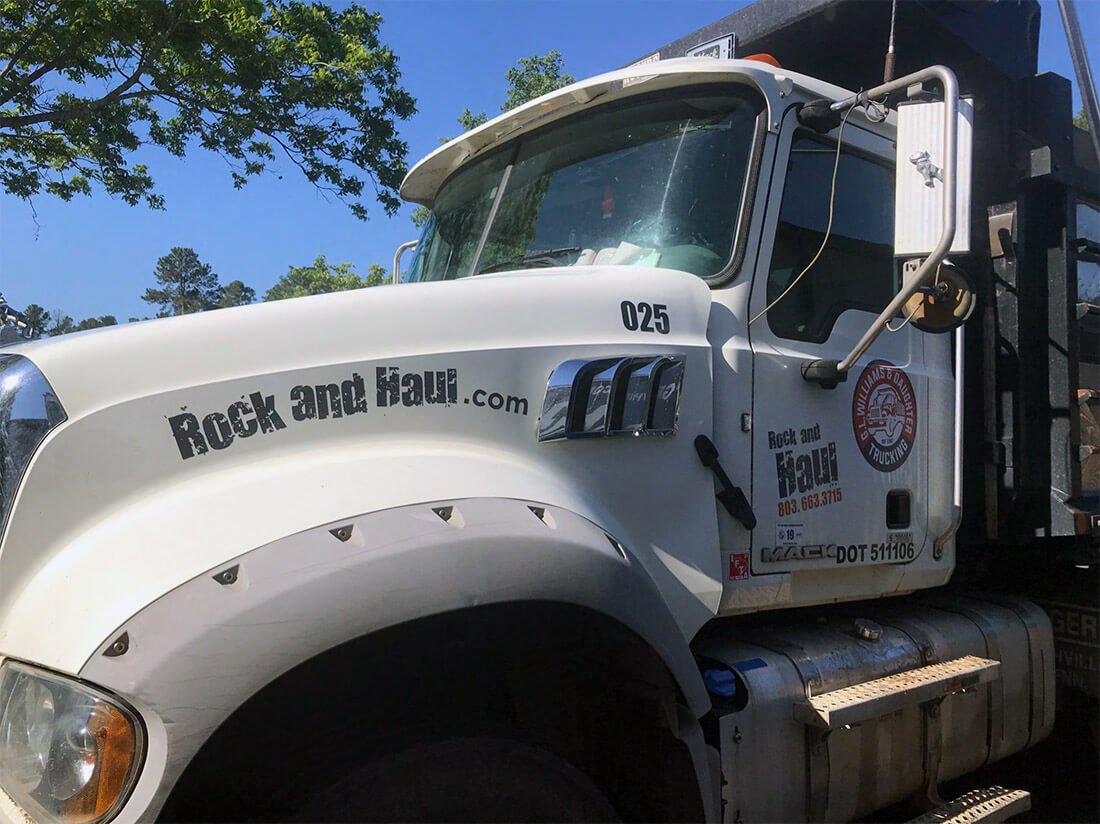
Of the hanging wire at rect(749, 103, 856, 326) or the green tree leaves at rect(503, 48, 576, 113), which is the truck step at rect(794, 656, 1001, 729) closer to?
the hanging wire at rect(749, 103, 856, 326)

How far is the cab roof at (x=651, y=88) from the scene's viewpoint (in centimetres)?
280

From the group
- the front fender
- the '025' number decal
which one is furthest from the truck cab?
the front fender

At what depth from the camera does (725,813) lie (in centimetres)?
249

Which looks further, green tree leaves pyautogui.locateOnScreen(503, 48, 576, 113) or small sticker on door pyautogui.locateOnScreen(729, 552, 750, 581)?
green tree leaves pyautogui.locateOnScreen(503, 48, 576, 113)

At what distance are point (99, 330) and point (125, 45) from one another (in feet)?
35.0

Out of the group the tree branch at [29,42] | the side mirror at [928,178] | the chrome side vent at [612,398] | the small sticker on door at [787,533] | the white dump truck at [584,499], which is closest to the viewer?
the white dump truck at [584,499]

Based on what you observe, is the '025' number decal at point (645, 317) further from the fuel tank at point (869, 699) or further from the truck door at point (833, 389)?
the fuel tank at point (869, 699)

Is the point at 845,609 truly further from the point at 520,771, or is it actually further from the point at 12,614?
the point at 12,614

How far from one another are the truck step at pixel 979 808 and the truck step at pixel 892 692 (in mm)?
414

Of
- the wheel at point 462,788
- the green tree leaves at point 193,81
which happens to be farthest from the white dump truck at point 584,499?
the green tree leaves at point 193,81

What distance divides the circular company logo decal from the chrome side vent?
2.96 feet

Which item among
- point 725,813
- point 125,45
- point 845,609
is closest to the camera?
point 725,813

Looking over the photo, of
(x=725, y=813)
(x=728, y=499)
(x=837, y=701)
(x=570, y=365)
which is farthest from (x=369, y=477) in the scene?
(x=837, y=701)

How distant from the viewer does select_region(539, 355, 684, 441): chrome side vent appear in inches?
88.8
